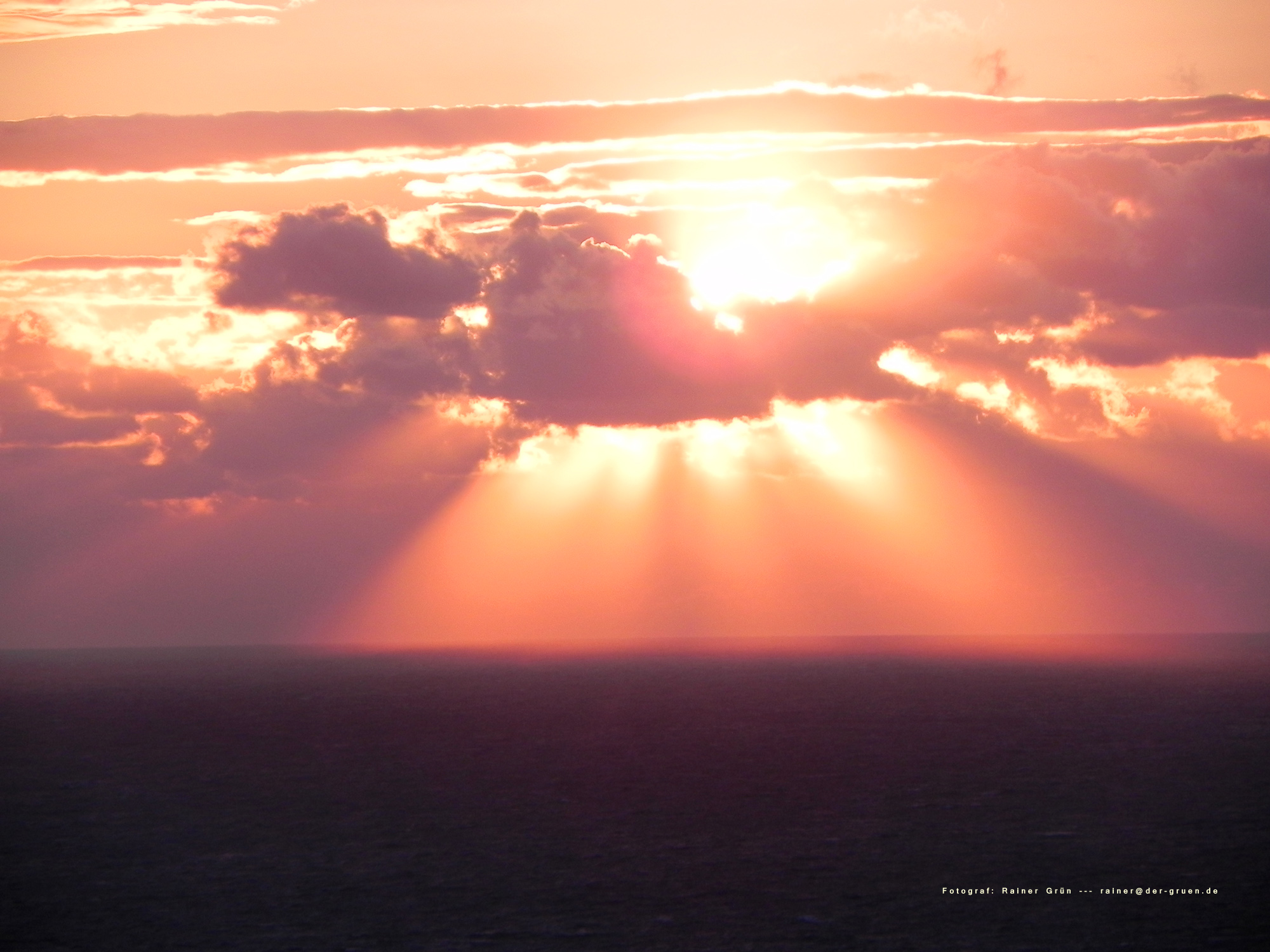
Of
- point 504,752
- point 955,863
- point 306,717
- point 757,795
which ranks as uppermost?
point 306,717

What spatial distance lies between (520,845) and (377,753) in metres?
47.0

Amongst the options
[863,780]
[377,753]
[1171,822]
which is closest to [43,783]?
[377,753]

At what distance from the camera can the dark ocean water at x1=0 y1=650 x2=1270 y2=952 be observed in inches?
1924

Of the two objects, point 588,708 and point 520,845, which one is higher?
point 588,708

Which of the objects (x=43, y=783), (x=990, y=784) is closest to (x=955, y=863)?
(x=990, y=784)

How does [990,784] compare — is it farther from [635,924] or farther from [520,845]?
[635,924]

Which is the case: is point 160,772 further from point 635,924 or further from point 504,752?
point 635,924

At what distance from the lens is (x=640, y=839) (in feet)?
220

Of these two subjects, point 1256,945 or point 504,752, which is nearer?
point 1256,945

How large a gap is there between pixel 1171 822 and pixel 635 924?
33949 millimetres

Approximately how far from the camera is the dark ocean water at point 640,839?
160 ft

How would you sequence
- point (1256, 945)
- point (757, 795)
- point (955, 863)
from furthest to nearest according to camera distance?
1. point (757, 795)
2. point (955, 863)
3. point (1256, 945)

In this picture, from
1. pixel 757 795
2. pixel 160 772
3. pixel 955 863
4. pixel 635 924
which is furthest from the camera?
pixel 160 772

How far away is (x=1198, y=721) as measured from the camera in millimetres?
136250
